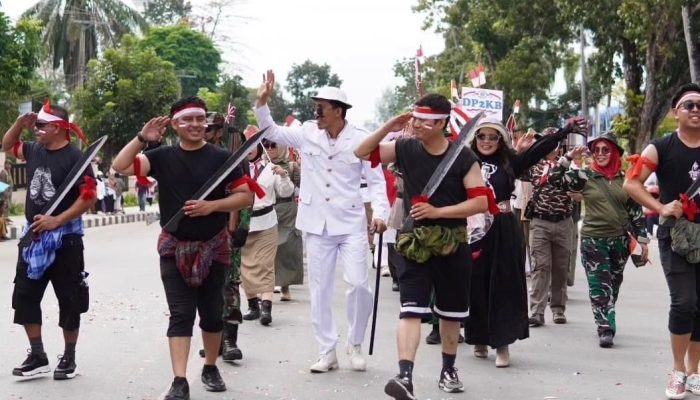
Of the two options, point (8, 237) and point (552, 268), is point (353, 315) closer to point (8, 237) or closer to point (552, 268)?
point (552, 268)

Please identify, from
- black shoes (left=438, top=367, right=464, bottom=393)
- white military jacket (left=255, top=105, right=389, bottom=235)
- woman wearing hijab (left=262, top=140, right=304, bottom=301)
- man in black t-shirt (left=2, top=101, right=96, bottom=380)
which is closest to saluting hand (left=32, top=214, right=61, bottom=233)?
man in black t-shirt (left=2, top=101, right=96, bottom=380)

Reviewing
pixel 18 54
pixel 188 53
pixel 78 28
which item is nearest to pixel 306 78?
pixel 188 53

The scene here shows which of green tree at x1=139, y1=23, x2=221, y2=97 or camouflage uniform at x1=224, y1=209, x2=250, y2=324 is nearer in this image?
camouflage uniform at x1=224, y1=209, x2=250, y2=324

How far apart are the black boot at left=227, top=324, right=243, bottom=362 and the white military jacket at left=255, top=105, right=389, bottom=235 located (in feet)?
3.10

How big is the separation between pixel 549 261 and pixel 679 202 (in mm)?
3762

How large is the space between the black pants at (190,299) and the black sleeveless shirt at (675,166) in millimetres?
2779

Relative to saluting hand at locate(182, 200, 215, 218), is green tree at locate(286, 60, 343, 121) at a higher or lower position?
higher

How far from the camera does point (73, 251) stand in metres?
7.55

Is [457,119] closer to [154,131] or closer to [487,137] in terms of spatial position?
[487,137]

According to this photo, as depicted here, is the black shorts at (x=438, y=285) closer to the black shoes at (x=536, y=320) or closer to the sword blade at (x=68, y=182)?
the sword blade at (x=68, y=182)

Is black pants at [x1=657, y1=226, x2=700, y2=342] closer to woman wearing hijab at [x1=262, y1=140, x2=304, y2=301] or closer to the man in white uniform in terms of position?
the man in white uniform

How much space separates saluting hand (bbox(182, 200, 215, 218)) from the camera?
262 inches

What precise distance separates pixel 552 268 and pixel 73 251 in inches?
197

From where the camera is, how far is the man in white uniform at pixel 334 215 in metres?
8.09
